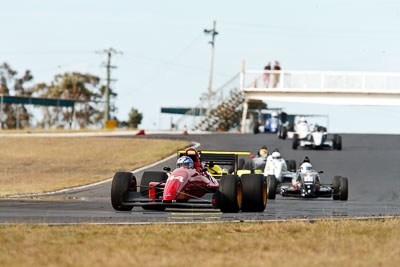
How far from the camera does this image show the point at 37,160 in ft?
155

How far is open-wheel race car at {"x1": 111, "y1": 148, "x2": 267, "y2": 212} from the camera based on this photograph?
17.1 m

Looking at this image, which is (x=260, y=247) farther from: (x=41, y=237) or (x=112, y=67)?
(x=112, y=67)

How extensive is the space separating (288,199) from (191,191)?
10.0 metres

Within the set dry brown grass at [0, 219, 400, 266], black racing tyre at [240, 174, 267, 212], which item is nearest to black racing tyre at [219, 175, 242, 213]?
black racing tyre at [240, 174, 267, 212]

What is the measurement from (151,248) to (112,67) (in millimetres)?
86437

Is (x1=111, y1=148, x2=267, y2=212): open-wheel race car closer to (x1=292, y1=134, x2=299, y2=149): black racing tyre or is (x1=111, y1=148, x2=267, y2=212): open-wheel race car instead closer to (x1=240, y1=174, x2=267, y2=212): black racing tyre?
(x1=240, y1=174, x2=267, y2=212): black racing tyre

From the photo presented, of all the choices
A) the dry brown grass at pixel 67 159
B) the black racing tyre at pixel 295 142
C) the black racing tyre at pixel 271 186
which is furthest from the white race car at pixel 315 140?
the black racing tyre at pixel 271 186

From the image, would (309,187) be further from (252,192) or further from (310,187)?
(252,192)

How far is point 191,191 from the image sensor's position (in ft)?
60.9

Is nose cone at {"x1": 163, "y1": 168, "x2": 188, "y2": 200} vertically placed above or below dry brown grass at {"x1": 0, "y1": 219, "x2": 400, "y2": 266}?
above

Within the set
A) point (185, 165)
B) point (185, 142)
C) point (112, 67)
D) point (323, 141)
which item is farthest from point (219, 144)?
point (112, 67)

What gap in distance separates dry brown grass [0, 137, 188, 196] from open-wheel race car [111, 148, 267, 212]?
1163 cm

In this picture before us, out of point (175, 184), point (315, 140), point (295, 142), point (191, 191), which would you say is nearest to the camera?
point (175, 184)

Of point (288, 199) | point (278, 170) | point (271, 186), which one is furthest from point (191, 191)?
point (278, 170)
